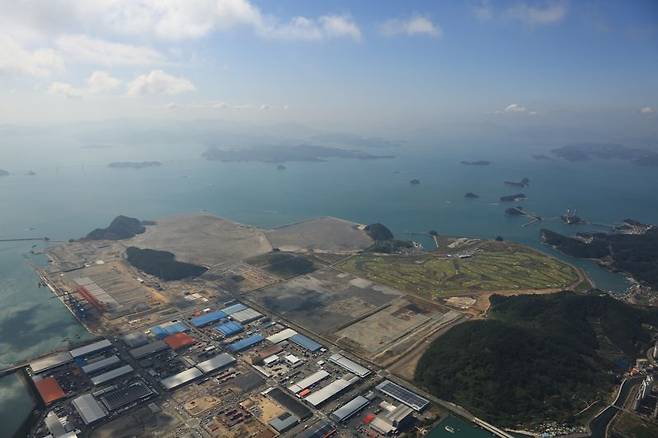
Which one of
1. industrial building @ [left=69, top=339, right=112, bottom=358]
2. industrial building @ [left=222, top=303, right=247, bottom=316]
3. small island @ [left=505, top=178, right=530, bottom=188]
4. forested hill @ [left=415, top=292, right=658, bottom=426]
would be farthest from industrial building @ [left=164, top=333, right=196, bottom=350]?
small island @ [left=505, top=178, right=530, bottom=188]

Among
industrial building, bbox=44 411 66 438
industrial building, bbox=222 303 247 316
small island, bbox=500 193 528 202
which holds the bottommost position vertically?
industrial building, bbox=44 411 66 438

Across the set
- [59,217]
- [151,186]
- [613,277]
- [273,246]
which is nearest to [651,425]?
[613,277]

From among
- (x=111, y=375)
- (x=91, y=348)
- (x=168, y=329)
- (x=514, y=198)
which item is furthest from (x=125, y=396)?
(x=514, y=198)

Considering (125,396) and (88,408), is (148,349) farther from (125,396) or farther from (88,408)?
(88,408)

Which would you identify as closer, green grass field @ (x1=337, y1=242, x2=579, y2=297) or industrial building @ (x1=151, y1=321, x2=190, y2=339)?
industrial building @ (x1=151, y1=321, x2=190, y2=339)

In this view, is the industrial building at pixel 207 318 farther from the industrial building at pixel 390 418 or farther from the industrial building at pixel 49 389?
the industrial building at pixel 390 418

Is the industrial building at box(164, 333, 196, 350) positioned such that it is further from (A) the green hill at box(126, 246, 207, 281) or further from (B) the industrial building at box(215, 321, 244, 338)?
(A) the green hill at box(126, 246, 207, 281)

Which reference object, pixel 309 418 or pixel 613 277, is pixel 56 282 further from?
pixel 613 277
